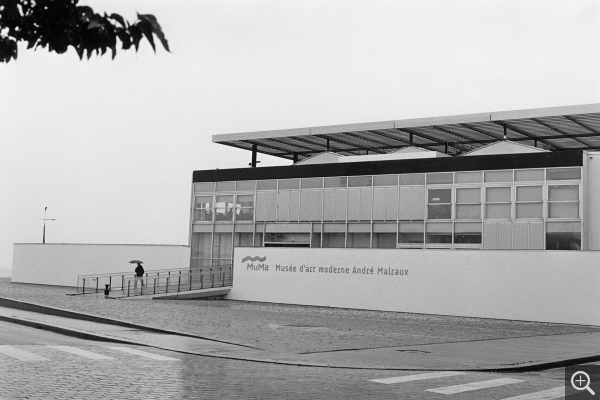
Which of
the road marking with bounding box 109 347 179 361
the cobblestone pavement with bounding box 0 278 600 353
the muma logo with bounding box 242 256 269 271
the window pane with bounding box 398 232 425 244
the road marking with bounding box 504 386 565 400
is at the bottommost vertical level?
the cobblestone pavement with bounding box 0 278 600 353

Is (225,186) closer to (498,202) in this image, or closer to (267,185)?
(267,185)

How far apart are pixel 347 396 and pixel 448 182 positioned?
32.3 meters

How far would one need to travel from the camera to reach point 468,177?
41.9 metres

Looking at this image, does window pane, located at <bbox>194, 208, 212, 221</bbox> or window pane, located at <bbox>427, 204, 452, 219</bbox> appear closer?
window pane, located at <bbox>427, 204, 452, 219</bbox>

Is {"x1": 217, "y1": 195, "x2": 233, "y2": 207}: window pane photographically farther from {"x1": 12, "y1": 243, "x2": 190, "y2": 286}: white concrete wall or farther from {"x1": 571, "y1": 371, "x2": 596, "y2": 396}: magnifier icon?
{"x1": 571, "y1": 371, "x2": 596, "y2": 396}: magnifier icon

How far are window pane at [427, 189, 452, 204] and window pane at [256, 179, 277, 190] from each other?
10441 mm

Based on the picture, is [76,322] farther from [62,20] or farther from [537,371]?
[62,20]

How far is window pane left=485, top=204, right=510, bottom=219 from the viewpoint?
40.6m

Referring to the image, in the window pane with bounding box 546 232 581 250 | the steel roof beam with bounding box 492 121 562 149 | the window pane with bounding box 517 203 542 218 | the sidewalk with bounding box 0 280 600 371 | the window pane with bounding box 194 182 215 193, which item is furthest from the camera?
the window pane with bounding box 194 182 215 193

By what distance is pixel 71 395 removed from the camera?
10.6 meters

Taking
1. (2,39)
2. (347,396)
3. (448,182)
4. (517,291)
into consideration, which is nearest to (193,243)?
(448,182)

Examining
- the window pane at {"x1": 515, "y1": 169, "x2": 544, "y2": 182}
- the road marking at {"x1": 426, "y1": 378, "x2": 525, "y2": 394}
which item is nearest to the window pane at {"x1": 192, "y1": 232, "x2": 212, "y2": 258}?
the window pane at {"x1": 515, "y1": 169, "x2": 544, "y2": 182}

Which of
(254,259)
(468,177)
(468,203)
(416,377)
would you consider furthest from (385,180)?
(416,377)

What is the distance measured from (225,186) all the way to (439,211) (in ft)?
49.4
